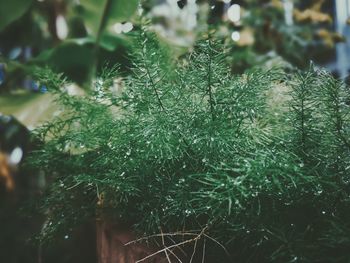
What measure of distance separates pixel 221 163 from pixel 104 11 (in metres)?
0.75

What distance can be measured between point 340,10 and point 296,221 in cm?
141

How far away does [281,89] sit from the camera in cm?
54

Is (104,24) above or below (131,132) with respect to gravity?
above

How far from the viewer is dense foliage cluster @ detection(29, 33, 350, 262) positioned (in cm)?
32

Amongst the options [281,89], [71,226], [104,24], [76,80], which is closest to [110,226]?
[71,226]

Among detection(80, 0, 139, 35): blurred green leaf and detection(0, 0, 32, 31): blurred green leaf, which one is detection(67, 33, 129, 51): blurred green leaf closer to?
detection(80, 0, 139, 35): blurred green leaf

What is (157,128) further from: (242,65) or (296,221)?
(242,65)

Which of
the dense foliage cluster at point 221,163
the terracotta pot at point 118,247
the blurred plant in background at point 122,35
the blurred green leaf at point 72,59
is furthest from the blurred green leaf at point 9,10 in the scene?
the terracotta pot at point 118,247

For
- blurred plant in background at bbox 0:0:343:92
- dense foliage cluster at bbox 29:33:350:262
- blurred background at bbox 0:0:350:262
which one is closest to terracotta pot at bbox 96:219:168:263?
dense foliage cluster at bbox 29:33:350:262

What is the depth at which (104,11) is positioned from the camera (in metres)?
0.95

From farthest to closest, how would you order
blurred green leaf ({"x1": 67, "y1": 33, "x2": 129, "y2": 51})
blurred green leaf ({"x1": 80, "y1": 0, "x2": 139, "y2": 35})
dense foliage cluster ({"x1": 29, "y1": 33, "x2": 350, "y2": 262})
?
blurred green leaf ({"x1": 67, "y1": 33, "x2": 129, "y2": 51}) → blurred green leaf ({"x1": 80, "y1": 0, "x2": 139, "y2": 35}) → dense foliage cluster ({"x1": 29, "y1": 33, "x2": 350, "y2": 262})

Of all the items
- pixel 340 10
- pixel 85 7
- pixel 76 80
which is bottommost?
pixel 76 80

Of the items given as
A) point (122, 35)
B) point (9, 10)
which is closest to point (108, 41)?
point (122, 35)

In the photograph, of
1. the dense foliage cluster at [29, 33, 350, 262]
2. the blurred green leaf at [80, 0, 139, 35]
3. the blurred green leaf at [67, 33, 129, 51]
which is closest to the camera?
the dense foliage cluster at [29, 33, 350, 262]
